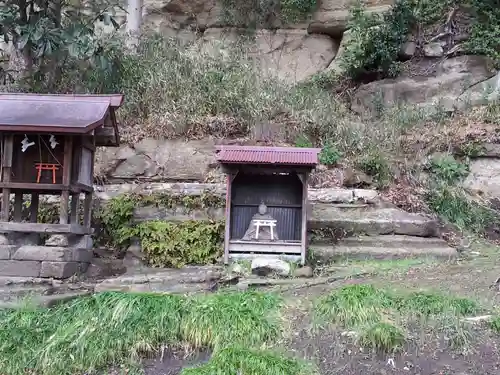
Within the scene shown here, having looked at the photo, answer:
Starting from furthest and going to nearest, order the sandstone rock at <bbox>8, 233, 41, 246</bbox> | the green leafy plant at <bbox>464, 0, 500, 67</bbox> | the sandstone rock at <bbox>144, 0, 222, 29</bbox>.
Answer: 1. the sandstone rock at <bbox>144, 0, 222, 29</bbox>
2. the green leafy plant at <bbox>464, 0, 500, 67</bbox>
3. the sandstone rock at <bbox>8, 233, 41, 246</bbox>

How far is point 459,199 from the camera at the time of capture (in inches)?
427

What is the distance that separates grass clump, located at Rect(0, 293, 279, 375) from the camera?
16.5ft

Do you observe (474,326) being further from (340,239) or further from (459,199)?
(459,199)

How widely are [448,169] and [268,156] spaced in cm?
531

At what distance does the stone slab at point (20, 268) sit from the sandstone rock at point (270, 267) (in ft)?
10.2

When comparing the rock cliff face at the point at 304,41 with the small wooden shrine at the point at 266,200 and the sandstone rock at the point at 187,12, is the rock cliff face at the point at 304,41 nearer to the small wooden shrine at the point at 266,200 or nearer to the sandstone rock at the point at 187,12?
the sandstone rock at the point at 187,12

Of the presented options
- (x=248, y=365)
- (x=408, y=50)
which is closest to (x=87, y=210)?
(x=248, y=365)

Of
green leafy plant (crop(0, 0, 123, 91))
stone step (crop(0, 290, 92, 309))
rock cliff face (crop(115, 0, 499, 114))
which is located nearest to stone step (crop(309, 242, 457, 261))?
stone step (crop(0, 290, 92, 309))

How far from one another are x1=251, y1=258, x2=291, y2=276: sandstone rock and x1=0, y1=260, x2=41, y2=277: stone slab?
3122mm

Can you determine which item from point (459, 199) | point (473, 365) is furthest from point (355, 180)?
point (473, 365)

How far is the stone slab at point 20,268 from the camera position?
7148 mm

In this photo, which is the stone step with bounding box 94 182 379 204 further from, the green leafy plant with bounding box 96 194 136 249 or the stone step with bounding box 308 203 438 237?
→ the stone step with bounding box 308 203 438 237

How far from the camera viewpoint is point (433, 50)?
14.8m

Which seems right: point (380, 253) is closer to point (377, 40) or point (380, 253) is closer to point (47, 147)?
point (47, 147)
